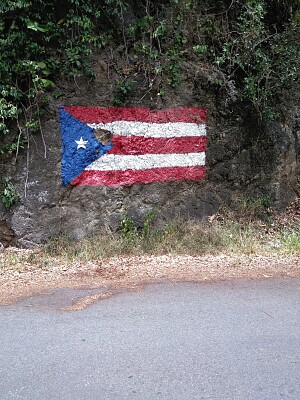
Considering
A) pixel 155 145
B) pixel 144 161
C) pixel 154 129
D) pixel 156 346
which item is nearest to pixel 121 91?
pixel 154 129

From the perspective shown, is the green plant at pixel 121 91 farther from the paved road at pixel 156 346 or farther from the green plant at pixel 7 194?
the paved road at pixel 156 346

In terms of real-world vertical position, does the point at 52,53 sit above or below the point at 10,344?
above

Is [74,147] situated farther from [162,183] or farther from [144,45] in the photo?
[144,45]

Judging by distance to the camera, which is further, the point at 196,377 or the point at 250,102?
the point at 250,102

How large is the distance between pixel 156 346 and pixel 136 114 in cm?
508

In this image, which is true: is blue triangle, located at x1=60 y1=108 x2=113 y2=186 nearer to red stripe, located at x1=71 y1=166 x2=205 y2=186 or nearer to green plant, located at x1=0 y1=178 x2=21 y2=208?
red stripe, located at x1=71 y1=166 x2=205 y2=186

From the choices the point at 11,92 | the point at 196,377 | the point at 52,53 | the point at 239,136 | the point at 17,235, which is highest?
the point at 52,53

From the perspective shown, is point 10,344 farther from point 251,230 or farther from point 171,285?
point 251,230

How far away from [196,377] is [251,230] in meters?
5.30

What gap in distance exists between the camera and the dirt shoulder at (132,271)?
5.43 m

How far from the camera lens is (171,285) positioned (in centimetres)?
532

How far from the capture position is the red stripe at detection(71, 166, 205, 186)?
7516 mm

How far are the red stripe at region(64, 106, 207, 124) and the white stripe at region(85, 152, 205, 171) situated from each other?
0.70 meters

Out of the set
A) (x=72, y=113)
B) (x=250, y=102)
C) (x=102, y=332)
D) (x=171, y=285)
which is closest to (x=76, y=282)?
(x=171, y=285)
